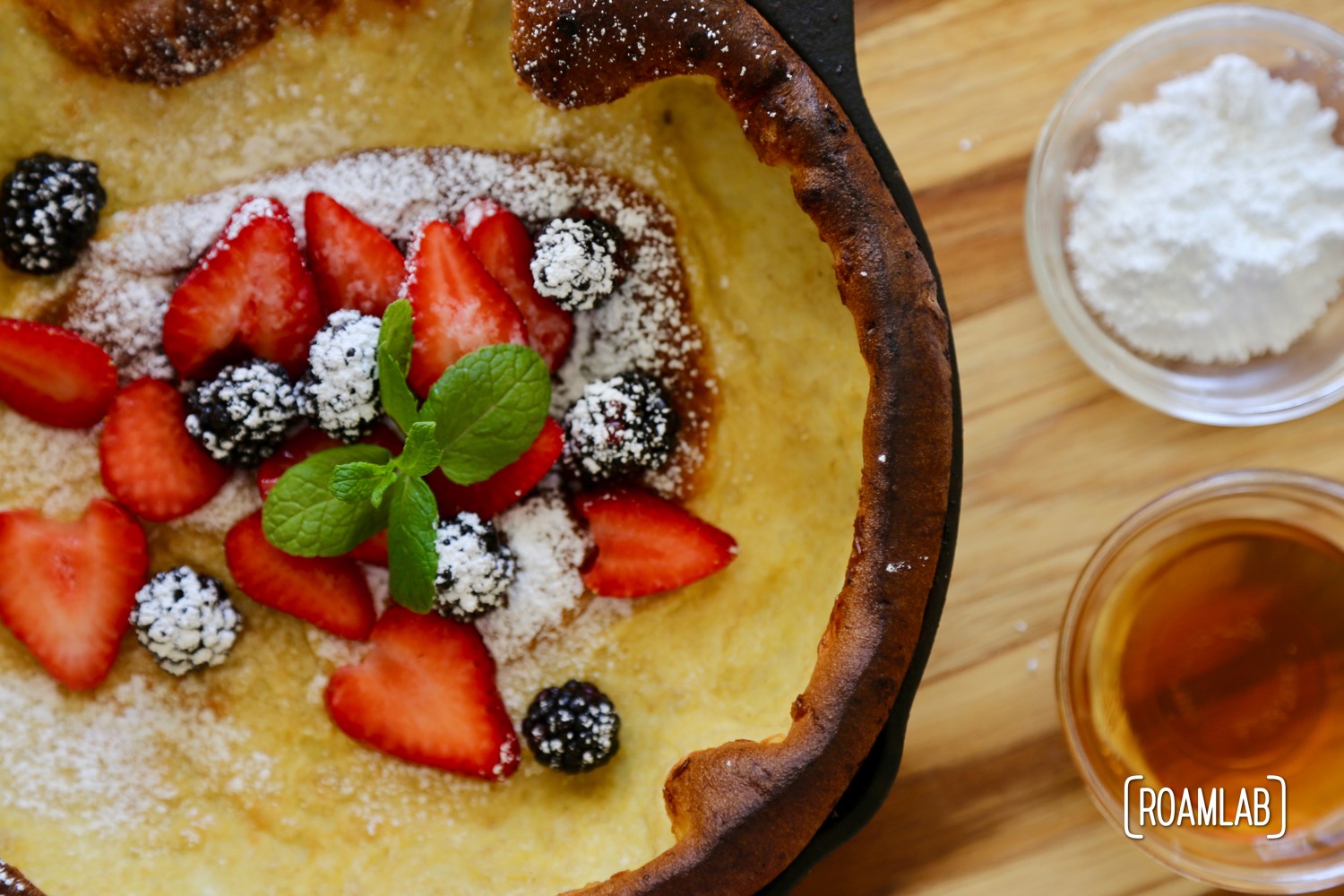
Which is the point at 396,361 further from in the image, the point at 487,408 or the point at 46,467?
the point at 46,467

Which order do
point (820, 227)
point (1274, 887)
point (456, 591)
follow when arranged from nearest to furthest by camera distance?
point (820, 227) < point (456, 591) < point (1274, 887)

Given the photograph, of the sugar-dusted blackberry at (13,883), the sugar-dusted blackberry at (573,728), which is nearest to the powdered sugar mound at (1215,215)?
the sugar-dusted blackberry at (573,728)

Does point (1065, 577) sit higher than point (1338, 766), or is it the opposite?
point (1065, 577)

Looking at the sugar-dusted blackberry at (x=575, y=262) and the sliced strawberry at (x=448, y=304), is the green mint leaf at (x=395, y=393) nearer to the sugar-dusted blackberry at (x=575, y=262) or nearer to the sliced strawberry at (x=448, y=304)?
the sliced strawberry at (x=448, y=304)

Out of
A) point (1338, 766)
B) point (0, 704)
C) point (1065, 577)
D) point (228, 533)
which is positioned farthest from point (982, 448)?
point (0, 704)

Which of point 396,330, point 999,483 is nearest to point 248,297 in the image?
point 396,330

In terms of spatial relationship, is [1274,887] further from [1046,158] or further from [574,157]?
[574,157]

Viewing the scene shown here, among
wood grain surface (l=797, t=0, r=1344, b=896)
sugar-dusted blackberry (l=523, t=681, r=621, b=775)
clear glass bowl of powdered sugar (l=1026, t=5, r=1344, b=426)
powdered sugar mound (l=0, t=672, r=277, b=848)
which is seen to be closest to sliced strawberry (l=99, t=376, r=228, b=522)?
powdered sugar mound (l=0, t=672, r=277, b=848)
